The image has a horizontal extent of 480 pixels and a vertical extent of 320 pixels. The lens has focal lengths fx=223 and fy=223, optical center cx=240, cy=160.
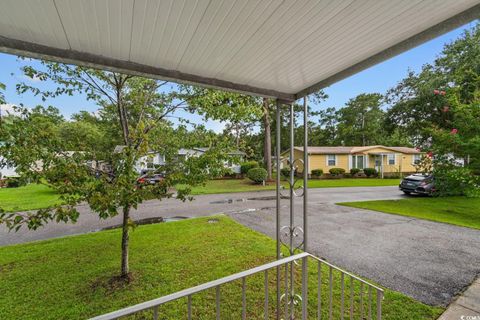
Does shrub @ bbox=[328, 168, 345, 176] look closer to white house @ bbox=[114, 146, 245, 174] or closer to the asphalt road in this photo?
the asphalt road

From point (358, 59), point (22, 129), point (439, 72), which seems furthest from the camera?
point (439, 72)

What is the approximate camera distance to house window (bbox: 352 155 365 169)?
21875 mm

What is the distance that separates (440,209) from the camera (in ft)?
27.3

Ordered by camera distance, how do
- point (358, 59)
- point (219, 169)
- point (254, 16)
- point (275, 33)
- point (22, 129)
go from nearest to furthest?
point (254, 16) → point (275, 33) → point (358, 59) → point (22, 129) → point (219, 169)

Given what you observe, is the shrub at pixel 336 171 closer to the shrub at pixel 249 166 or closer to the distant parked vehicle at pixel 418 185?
the shrub at pixel 249 166

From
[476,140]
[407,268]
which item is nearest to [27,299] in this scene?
[407,268]

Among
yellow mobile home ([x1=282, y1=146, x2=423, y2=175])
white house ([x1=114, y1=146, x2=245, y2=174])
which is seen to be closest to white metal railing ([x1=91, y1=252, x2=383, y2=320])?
white house ([x1=114, y1=146, x2=245, y2=174])

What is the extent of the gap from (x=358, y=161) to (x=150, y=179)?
22.9 metres

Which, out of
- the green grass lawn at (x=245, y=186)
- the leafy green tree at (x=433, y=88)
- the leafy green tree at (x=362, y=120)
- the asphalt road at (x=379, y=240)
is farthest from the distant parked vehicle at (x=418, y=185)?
the leafy green tree at (x=362, y=120)

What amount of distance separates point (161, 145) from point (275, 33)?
7.30 feet

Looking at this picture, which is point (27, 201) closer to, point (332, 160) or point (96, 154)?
point (96, 154)

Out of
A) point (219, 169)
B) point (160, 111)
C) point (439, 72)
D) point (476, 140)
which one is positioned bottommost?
point (219, 169)

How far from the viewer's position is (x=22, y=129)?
205 centimetres

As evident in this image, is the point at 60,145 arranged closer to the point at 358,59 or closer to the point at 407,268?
the point at 358,59
